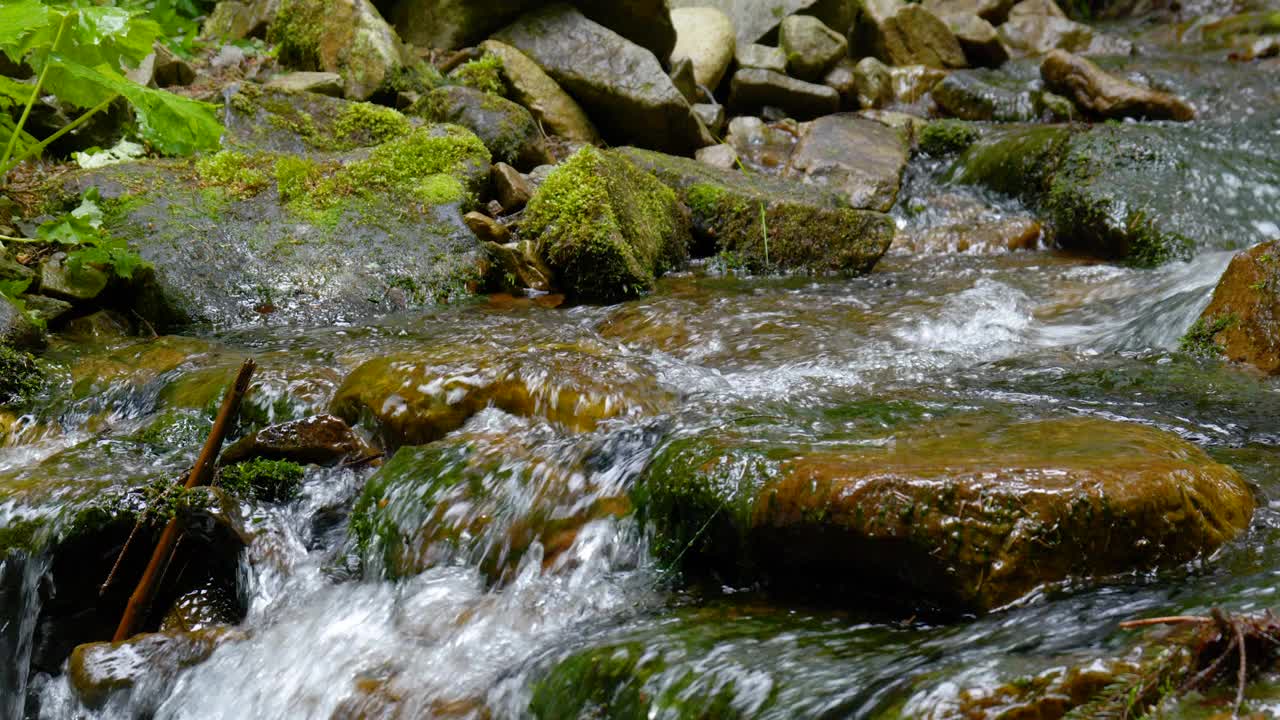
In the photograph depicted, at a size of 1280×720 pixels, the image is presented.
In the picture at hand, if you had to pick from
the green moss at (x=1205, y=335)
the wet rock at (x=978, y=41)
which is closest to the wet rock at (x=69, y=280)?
the green moss at (x=1205, y=335)

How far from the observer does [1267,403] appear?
350 centimetres

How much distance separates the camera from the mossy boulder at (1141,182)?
683cm

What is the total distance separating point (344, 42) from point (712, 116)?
398 centimetres

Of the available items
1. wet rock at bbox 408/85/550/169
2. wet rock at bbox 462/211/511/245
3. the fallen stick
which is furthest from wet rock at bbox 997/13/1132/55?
the fallen stick

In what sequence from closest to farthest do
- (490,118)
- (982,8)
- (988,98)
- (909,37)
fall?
(490,118) < (988,98) < (909,37) < (982,8)

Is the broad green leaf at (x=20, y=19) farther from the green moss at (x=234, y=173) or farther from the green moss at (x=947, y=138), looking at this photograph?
the green moss at (x=947, y=138)

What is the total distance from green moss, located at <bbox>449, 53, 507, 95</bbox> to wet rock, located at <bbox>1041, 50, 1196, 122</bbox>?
661 cm

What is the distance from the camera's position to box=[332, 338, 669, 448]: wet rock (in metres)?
3.73

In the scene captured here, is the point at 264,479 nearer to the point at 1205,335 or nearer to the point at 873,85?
the point at 1205,335

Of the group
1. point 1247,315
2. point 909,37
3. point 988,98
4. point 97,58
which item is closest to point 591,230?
point 97,58

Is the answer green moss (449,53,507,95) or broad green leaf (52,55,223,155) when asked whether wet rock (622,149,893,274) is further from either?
broad green leaf (52,55,223,155)

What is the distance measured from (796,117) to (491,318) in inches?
262

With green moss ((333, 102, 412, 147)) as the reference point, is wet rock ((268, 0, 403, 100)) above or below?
above

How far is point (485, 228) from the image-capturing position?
6.16m
